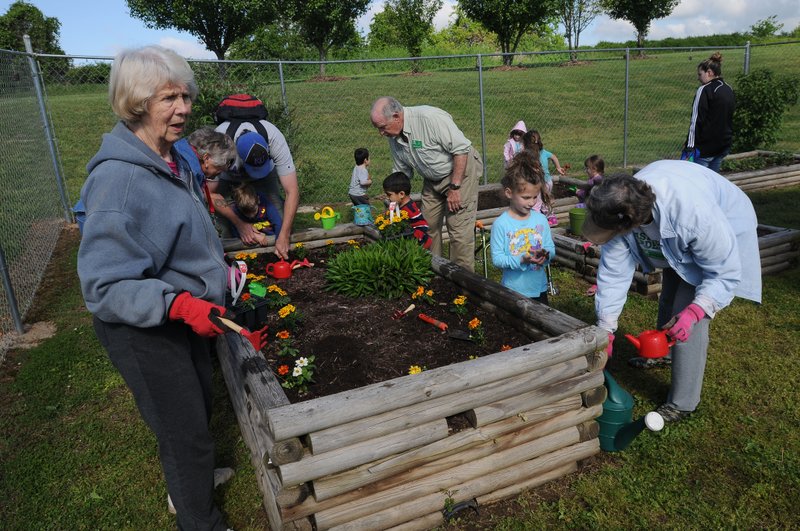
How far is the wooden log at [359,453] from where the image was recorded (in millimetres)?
2344

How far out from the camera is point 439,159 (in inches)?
203

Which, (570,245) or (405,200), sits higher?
(405,200)

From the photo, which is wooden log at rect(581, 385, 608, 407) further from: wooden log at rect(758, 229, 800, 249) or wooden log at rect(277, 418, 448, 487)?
wooden log at rect(758, 229, 800, 249)

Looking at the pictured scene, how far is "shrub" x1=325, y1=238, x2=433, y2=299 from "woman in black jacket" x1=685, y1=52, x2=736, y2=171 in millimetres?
4887

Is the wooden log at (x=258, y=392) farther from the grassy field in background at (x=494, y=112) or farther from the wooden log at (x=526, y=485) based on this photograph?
the grassy field in background at (x=494, y=112)

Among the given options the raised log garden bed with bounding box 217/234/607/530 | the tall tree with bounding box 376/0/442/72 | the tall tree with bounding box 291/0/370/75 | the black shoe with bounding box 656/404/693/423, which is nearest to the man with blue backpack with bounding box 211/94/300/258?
the raised log garden bed with bounding box 217/234/607/530

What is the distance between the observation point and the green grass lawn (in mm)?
2818

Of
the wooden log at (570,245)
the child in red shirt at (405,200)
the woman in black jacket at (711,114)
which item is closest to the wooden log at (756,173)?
the woman in black jacket at (711,114)

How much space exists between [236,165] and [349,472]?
109 inches

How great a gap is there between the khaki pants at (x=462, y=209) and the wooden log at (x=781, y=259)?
2.91m

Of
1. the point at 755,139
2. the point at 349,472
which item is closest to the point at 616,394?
the point at 349,472

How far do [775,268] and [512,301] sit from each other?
3.73 metres

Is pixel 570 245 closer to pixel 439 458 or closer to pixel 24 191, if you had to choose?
pixel 439 458

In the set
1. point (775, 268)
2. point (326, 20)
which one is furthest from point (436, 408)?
point (326, 20)
